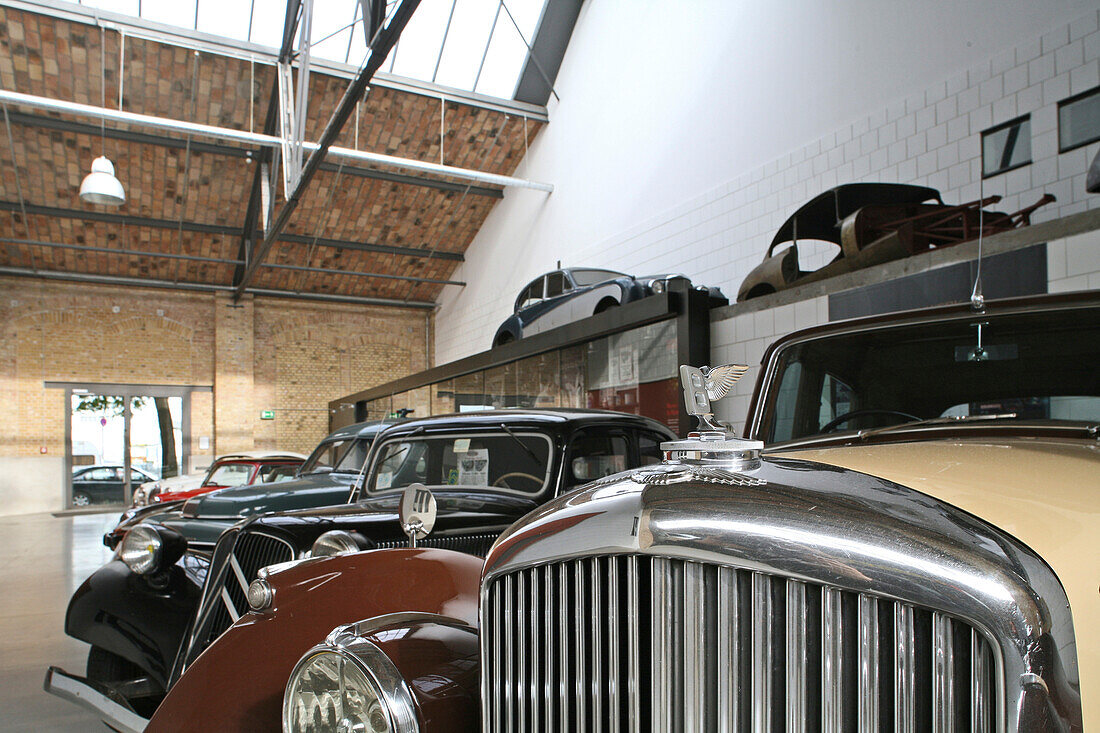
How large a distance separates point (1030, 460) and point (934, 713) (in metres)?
0.70

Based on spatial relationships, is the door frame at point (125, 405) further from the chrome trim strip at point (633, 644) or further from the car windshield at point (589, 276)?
the chrome trim strip at point (633, 644)

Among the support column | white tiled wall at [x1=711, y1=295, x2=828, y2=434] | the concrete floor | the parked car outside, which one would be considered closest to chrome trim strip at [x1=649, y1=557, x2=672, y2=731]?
the concrete floor

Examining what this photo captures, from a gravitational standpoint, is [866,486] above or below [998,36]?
below

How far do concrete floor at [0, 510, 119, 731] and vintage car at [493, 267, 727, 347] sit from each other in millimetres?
5740

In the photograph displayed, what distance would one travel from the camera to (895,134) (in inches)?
284

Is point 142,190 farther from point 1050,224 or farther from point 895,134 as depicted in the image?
point 1050,224

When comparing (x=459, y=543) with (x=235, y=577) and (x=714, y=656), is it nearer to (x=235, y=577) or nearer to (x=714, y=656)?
(x=235, y=577)

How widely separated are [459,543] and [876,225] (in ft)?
14.5

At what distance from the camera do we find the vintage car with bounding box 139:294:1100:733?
84 cm

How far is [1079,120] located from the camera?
18.7ft

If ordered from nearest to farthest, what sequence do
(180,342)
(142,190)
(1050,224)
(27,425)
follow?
(1050,224) < (142,190) < (27,425) < (180,342)

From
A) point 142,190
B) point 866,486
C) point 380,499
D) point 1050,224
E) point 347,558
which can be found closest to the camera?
point 866,486

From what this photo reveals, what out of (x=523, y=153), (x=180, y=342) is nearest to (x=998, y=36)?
(x=523, y=153)

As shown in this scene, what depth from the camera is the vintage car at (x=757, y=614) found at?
84 cm
